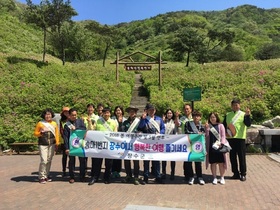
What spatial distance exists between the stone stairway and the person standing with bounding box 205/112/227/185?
8.61m

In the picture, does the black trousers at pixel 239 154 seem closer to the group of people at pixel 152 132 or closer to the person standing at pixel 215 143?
the group of people at pixel 152 132

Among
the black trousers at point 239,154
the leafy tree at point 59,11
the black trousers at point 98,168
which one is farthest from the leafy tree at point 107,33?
the black trousers at point 239,154

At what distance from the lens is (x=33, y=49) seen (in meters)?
33.2

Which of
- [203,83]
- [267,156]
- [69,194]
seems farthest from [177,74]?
[69,194]

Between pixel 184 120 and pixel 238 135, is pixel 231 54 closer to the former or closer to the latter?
pixel 238 135

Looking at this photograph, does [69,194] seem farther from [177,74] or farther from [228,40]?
[228,40]

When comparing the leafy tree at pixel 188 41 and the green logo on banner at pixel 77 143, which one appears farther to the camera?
the leafy tree at pixel 188 41

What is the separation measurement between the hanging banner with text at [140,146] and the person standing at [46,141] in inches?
18.2

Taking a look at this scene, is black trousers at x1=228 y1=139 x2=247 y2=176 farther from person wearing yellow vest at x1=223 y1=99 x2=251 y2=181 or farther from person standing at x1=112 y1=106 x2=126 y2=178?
person standing at x1=112 y1=106 x2=126 y2=178

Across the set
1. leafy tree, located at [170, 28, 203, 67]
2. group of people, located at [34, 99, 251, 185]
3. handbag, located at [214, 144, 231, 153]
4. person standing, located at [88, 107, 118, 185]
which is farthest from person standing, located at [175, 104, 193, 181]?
leafy tree, located at [170, 28, 203, 67]

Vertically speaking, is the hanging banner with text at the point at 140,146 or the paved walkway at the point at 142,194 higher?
the hanging banner with text at the point at 140,146

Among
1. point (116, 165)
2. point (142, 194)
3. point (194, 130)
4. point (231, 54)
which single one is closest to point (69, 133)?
point (116, 165)

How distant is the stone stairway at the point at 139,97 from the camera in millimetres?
16836

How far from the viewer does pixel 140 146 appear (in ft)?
23.1
